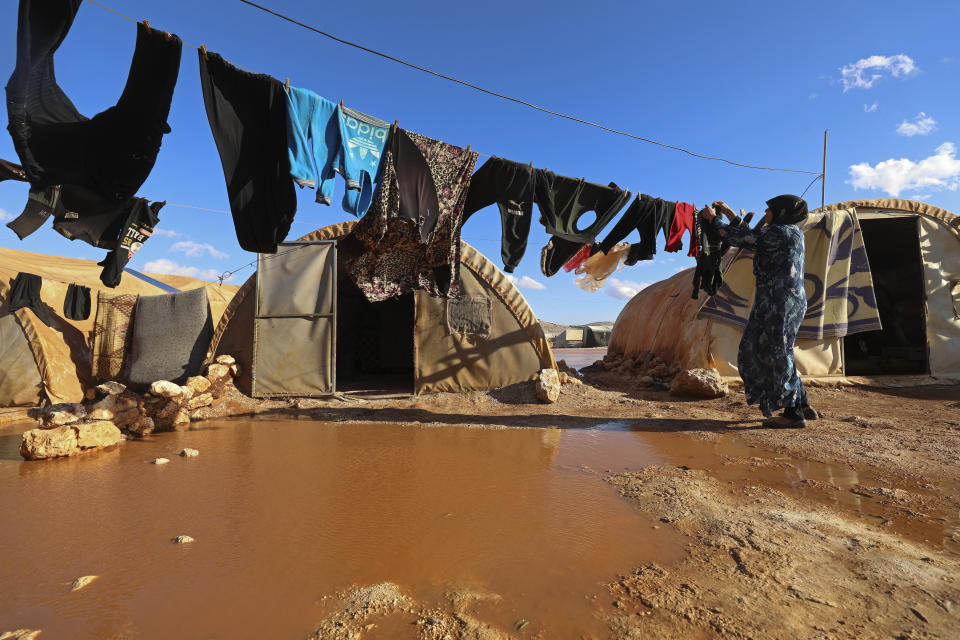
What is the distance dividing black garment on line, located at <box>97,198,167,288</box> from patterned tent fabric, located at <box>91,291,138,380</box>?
9.84ft

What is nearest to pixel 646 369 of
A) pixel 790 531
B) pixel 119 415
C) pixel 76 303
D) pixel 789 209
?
pixel 789 209

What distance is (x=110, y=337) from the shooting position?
279 inches

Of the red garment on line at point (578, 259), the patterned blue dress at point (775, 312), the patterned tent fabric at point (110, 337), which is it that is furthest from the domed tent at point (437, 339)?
the patterned blue dress at point (775, 312)

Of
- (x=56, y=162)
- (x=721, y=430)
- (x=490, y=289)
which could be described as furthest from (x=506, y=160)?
(x=56, y=162)

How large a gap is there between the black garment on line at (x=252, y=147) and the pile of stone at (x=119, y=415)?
2138 millimetres

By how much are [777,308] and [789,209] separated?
98 centimetres

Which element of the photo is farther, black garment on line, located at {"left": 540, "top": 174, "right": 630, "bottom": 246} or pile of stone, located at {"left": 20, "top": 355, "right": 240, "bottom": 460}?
black garment on line, located at {"left": 540, "top": 174, "right": 630, "bottom": 246}

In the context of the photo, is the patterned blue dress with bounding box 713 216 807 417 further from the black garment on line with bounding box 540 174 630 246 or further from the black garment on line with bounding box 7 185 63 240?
the black garment on line with bounding box 7 185 63 240

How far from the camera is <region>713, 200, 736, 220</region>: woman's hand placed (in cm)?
480

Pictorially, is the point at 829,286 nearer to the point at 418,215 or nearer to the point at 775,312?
the point at 775,312

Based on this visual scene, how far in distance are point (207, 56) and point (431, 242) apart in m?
3.01

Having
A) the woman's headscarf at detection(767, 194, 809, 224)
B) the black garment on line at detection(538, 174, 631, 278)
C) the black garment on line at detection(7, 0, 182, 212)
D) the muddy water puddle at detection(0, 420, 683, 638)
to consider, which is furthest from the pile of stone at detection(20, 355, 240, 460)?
the woman's headscarf at detection(767, 194, 809, 224)

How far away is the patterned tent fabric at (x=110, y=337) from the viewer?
7059 mm

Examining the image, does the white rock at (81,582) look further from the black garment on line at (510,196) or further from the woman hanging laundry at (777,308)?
the woman hanging laundry at (777,308)
